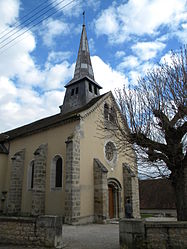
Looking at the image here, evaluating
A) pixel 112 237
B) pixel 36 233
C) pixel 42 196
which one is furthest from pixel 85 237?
pixel 42 196

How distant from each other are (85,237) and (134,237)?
2.87 meters

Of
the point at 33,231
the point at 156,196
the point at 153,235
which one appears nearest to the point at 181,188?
the point at 153,235

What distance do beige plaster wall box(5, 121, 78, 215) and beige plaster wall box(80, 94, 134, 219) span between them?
1129mm

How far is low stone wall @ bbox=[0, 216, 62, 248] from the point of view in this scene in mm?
7199

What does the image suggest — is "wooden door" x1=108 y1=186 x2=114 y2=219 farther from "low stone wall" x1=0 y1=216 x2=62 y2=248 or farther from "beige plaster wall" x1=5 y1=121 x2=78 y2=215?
"low stone wall" x1=0 y1=216 x2=62 y2=248

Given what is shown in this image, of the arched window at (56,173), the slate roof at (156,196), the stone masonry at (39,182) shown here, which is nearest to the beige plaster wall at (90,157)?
the arched window at (56,173)

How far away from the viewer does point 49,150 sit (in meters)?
15.3

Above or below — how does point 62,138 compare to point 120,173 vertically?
above

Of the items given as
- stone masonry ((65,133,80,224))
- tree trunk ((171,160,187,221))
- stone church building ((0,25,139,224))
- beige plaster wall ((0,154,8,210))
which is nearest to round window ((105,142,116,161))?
stone church building ((0,25,139,224))

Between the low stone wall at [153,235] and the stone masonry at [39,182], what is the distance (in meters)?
8.59

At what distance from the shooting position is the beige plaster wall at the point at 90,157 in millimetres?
13383

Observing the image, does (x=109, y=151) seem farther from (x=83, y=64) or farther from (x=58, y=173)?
(x=83, y=64)

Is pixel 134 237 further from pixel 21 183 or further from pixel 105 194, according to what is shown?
pixel 21 183

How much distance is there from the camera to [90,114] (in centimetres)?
1528
